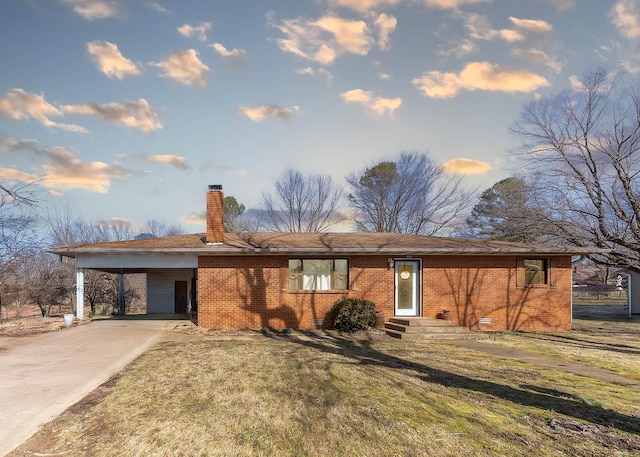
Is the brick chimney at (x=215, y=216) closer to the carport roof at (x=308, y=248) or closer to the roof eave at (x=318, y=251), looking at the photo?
the carport roof at (x=308, y=248)

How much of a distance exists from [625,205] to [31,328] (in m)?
24.3

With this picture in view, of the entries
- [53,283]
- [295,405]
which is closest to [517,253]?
[295,405]

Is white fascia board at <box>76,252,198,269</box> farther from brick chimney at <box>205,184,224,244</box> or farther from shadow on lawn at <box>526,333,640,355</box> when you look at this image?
shadow on lawn at <box>526,333,640,355</box>

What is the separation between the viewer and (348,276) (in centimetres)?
1338

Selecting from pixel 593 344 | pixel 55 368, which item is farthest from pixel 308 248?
pixel 593 344

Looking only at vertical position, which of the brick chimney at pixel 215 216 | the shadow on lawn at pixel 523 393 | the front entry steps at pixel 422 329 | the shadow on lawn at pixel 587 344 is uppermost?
the brick chimney at pixel 215 216

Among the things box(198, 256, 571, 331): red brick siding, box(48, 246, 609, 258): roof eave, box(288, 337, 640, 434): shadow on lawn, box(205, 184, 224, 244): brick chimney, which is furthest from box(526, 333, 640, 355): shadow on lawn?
box(205, 184, 224, 244): brick chimney

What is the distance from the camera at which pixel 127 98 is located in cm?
1495

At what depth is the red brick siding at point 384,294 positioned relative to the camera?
12953 mm

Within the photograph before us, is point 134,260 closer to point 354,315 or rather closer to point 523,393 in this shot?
point 354,315

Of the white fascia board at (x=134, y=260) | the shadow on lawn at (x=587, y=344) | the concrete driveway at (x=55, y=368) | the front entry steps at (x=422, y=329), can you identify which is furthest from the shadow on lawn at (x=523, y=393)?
the white fascia board at (x=134, y=260)

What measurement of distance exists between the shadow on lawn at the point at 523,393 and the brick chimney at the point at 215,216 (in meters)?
6.23

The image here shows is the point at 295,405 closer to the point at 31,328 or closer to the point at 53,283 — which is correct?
the point at 31,328

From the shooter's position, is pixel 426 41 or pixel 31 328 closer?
pixel 31 328
